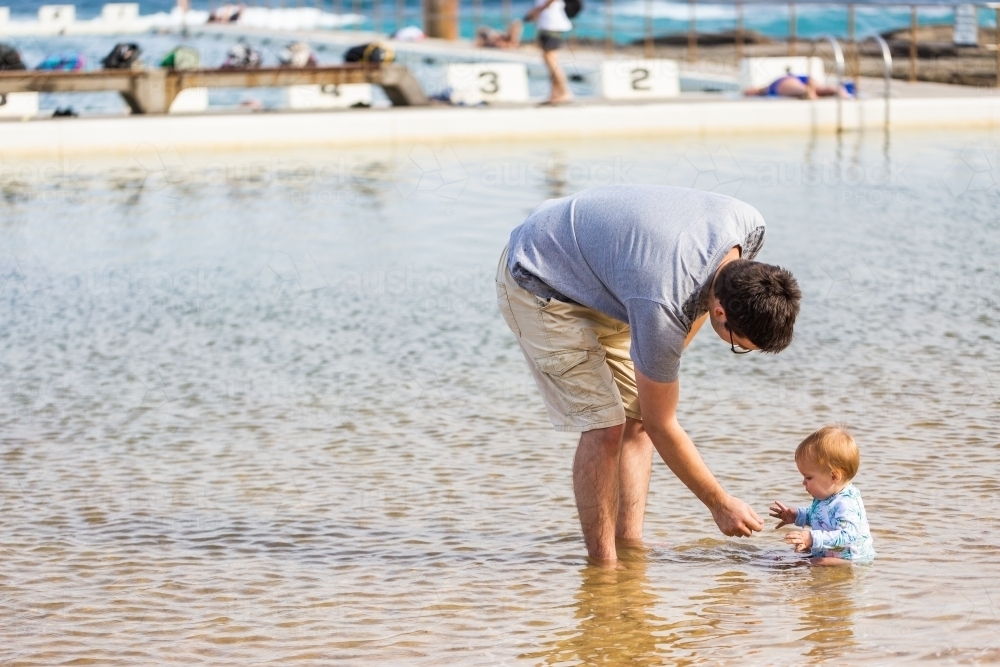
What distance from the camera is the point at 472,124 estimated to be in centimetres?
1628

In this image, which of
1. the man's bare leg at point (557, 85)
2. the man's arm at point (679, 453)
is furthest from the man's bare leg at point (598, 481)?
the man's bare leg at point (557, 85)

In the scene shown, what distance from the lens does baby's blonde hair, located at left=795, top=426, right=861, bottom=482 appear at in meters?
4.10

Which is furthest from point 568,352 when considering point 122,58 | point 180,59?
point 122,58

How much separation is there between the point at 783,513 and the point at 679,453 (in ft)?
2.52

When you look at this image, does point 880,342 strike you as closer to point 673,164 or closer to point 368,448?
point 368,448

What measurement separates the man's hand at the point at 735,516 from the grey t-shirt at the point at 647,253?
1.51 ft

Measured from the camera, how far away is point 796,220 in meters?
10.7

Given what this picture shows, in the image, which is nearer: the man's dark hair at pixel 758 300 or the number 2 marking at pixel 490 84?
the man's dark hair at pixel 758 300

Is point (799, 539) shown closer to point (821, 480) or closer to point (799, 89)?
point (821, 480)

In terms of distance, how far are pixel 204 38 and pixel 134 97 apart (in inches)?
766

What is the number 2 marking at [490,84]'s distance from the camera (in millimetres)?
17938

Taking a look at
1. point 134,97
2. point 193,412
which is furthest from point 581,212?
point 134,97

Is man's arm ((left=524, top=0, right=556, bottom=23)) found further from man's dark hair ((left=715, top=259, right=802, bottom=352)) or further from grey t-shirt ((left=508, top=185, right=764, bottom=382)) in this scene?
man's dark hair ((left=715, top=259, right=802, bottom=352))

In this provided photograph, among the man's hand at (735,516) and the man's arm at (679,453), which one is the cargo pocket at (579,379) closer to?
the man's arm at (679,453)
